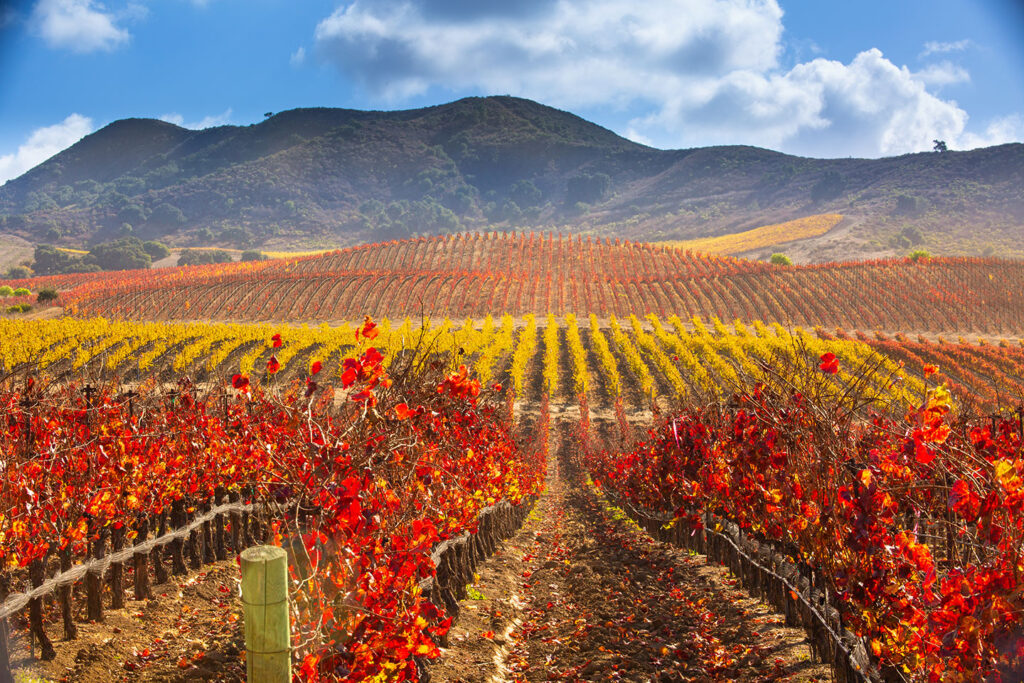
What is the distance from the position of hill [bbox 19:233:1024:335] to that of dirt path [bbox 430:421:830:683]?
37661 millimetres

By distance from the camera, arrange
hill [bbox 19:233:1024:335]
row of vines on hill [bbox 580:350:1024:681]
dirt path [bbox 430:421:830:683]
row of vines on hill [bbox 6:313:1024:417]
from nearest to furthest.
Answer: row of vines on hill [bbox 580:350:1024:681], dirt path [bbox 430:421:830:683], row of vines on hill [bbox 6:313:1024:417], hill [bbox 19:233:1024:335]

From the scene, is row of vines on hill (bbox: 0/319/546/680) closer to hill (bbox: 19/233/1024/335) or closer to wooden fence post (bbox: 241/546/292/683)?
wooden fence post (bbox: 241/546/292/683)

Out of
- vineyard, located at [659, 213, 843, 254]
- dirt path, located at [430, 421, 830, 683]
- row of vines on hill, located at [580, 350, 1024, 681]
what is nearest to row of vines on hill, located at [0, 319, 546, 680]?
dirt path, located at [430, 421, 830, 683]

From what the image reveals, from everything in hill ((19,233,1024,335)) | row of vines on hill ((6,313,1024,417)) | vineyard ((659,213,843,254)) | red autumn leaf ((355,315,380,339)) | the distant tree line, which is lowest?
row of vines on hill ((6,313,1024,417))

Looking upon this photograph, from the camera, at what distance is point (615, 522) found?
17422 millimetres

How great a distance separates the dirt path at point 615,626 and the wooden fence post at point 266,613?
2.93 metres

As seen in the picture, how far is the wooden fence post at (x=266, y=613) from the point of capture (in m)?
3.12

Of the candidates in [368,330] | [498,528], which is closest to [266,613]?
[368,330]

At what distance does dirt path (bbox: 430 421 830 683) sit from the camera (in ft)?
20.7

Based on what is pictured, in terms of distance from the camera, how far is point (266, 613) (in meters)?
3.16

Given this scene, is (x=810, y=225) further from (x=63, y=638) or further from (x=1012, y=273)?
(x=63, y=638)

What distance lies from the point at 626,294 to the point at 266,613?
2306 inches

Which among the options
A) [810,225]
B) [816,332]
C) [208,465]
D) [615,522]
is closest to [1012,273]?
[816,332]

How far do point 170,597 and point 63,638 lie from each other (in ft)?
6.13
